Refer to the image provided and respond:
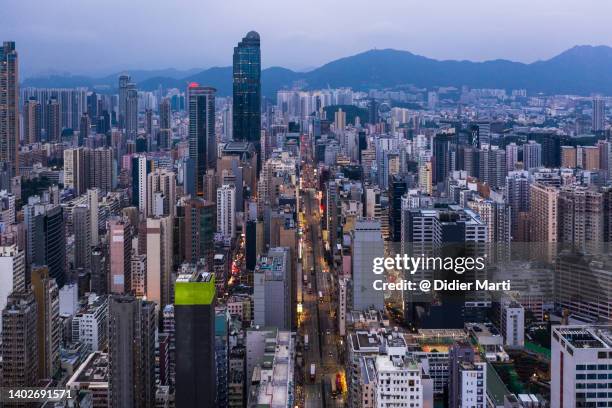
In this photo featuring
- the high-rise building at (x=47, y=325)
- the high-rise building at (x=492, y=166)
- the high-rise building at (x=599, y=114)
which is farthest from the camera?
the high-rise building at (x=599, y=114)

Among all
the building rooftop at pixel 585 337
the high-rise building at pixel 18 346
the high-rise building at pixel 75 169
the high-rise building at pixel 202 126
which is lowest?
the high-rise building at pixel 18 346

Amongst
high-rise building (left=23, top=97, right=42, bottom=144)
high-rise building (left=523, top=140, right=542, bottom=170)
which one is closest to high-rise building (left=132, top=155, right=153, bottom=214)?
high-rise building (left=23, top=97, right=42, bottom=144)

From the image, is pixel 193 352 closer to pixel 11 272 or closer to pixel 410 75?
pixel 11 272

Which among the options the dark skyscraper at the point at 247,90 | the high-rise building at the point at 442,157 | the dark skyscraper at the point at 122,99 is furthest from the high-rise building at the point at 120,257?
the dark skyscraper at the point at 247,90

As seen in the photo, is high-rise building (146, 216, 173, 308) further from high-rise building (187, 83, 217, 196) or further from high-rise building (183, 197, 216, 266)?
high-rise building (187, 83, 217, 196)

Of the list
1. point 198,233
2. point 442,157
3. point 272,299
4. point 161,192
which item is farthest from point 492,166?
point 272,299

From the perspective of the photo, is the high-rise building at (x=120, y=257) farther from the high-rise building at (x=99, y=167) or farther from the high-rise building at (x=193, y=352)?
the high-rise building at (x=99, y=167)
